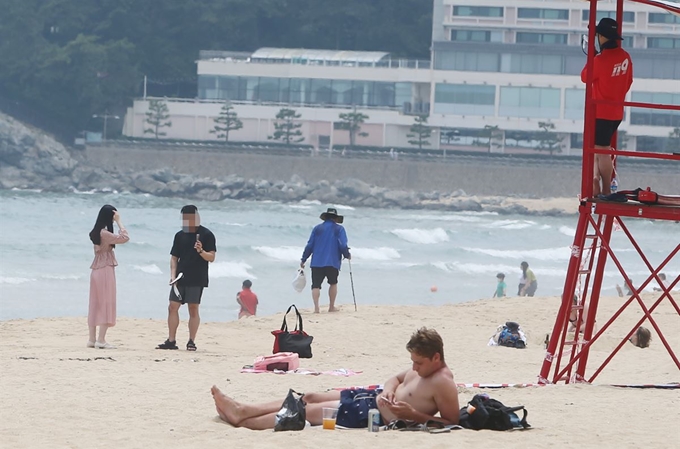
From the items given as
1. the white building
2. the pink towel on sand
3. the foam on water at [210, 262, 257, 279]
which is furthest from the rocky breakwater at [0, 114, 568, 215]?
the pink towel on sand

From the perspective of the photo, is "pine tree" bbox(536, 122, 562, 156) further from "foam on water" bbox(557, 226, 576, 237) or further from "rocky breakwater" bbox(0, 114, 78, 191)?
"rocky breakwater" bbox(0, 114, 78, 191)

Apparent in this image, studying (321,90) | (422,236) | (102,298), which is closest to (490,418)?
(102,298)

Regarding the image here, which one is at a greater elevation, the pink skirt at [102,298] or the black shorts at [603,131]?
the black shorts at [603,131]

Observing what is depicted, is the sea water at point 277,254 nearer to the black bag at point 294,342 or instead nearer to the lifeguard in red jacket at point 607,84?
the black bag at point 294,342

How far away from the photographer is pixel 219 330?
13930 mm

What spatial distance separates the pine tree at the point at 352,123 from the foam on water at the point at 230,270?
161 ft

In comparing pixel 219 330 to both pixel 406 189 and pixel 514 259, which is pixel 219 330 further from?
pixel 406 189

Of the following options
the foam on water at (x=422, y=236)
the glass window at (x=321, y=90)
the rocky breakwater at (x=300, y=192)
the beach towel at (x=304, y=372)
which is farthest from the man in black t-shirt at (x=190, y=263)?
the glass window at (x=321, y=90)

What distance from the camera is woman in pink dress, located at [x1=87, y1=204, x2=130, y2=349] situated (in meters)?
11.2

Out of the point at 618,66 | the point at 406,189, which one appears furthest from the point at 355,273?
the point at 406,189

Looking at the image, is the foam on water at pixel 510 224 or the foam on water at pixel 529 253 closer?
the foam on water at pixel 529 253

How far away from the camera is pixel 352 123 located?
3268 inches

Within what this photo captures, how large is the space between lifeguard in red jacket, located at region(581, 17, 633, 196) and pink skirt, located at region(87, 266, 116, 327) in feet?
13.7

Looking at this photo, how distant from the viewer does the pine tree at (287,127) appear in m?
83.2
